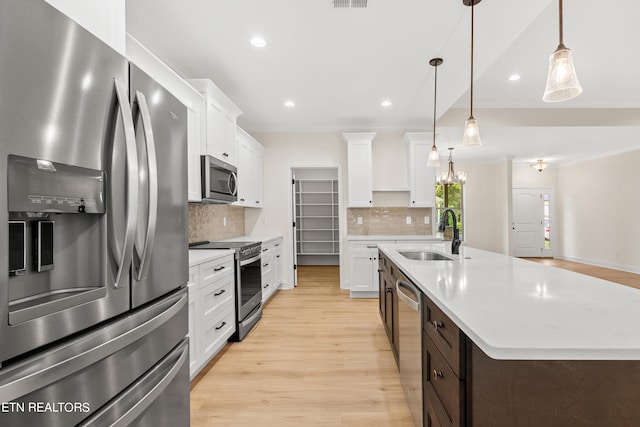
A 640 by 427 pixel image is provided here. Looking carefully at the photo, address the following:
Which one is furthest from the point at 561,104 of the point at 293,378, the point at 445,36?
the point at 293,378

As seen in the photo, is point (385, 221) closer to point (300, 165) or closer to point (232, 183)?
point (300, 165)

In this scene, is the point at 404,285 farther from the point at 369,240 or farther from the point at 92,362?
the point at 369,240

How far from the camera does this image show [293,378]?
7.40 ft

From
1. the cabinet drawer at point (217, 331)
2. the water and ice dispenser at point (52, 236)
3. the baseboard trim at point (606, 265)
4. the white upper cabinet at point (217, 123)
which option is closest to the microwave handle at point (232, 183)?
the white upper cabinet at point (217, 123)

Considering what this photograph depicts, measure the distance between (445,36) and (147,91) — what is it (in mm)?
2417

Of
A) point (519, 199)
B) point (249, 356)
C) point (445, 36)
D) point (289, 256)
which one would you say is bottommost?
point (249, 356)

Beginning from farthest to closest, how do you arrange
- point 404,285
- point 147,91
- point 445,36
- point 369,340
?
point 369,340 → point 445,36 → point 404,285 → point 147,91

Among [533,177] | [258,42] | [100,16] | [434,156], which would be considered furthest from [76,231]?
[533,177]

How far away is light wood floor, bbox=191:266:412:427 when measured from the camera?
72.4 inches

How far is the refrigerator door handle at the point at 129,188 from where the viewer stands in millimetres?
916

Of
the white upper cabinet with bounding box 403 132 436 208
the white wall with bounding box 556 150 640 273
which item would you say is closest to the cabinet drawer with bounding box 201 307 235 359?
the white upper cabinet with bounding box 403 132 436 208

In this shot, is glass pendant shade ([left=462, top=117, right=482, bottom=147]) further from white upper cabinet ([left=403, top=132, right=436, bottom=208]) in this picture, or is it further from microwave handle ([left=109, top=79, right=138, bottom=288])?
white upper cabinet ([left=403, top=132, right=436, bottom=208])

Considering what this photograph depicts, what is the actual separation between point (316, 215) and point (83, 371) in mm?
6611

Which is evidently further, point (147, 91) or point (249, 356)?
point (249, 356)
